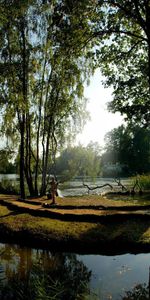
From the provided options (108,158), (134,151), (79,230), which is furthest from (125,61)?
(108,158)

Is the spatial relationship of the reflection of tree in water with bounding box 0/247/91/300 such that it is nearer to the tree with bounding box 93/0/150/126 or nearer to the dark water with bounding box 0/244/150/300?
the dark water with bounding box 0/244/150/300

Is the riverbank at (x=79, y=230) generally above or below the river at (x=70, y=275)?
above

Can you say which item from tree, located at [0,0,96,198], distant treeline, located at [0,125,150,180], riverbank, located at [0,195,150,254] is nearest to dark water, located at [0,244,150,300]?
riverbank, located at [0,195,150,254]

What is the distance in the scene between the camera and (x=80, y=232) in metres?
13.8

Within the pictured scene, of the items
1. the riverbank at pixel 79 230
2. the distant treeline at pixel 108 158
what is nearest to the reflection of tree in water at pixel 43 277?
the riverbank at pixel 79 230

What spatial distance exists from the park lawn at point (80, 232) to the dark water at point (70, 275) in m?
0.73

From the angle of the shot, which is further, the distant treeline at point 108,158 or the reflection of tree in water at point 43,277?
the distant treeline at point 108,158

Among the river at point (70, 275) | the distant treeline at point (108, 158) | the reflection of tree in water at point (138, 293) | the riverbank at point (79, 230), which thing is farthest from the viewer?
the distant treeline at point (108, 158)

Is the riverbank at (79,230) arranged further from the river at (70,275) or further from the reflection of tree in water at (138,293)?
the reflection of tree in water at (138,293)

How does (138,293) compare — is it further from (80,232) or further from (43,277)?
(80,232)

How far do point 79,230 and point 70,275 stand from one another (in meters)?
4.09

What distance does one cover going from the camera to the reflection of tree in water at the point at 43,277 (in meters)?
7.88

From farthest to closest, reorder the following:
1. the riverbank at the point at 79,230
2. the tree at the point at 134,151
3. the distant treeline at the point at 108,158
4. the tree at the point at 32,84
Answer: the tree at the point at 134,151, the distant treeline at the point at 108,158, the tree at the point at 32,84, the riverbank at the point at 79,230

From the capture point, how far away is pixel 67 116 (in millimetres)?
32031
